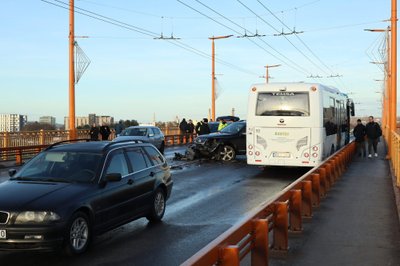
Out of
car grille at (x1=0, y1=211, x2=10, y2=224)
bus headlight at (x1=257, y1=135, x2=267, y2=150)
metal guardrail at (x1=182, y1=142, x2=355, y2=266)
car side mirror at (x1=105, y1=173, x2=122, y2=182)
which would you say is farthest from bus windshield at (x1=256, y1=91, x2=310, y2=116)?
car grille at (x1=0, y1=211, x2=10, y2=224)

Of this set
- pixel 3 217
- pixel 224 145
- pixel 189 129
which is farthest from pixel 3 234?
pixel 189 129

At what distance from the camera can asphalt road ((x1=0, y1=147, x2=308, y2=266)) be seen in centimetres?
648

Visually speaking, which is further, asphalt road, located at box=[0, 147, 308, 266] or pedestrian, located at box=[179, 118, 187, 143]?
pedestrian, located at box=[179, 118, 187, 143]

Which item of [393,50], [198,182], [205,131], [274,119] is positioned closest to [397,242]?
[198,182]

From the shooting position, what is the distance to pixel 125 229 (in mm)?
8367

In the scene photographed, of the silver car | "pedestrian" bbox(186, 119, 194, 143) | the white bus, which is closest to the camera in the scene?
the white bus

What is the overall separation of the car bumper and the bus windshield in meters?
11.4

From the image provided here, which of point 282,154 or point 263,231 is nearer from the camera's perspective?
point 263,231

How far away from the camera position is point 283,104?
16.5m

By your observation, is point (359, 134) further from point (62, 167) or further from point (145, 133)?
point (62, 167)

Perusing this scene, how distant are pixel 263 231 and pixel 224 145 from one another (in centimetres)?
1660

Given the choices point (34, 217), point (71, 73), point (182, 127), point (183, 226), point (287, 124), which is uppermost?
point (71, 73)

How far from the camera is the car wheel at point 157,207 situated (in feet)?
28.6

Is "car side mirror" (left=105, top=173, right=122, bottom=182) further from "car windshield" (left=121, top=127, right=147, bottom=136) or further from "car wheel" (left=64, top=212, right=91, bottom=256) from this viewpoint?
"car windshield" (left=121, top=127, right=147, bottom=136)
